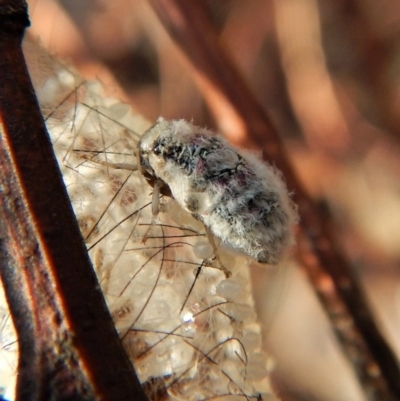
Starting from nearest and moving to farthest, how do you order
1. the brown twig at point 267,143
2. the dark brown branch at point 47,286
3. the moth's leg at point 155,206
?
the dark brown branch at point 47,286 → the moth's leg at point 155,206 → the brown twig at point 267,143

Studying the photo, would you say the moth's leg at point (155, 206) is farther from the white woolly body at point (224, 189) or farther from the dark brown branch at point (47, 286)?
the dark brown branch at point (47, 286)

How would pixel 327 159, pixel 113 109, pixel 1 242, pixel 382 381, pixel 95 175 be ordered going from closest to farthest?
pixel 1 242 < pixel 95 175 < pixel 113 109 < pixel 382 381 < pixel 327 159

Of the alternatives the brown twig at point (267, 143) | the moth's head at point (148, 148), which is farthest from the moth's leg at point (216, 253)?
the brown twig at point (267, 143)

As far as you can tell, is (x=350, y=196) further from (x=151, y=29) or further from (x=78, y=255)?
(x=78, y=255)

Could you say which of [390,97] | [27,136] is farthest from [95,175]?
[390,97]

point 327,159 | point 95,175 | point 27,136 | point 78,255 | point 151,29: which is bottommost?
point 78,255

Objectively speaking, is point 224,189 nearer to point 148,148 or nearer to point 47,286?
point 148,148
